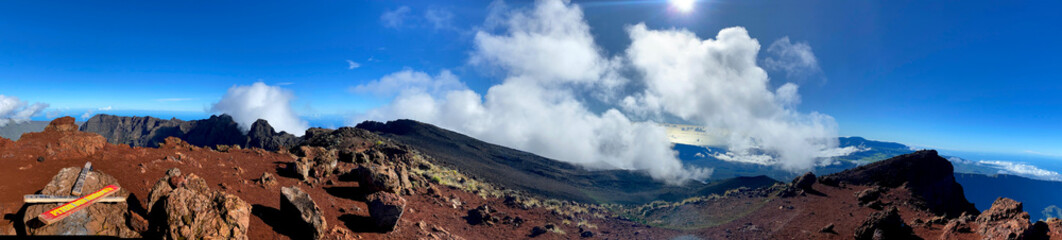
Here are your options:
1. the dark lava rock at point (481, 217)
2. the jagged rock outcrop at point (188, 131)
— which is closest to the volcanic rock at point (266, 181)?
the dark lava rock at point (481, 217)

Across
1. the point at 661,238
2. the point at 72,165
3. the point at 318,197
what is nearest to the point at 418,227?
the point at 318,197

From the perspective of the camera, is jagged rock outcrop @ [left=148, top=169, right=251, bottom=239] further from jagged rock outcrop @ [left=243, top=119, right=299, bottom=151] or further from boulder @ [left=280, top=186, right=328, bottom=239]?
jagged rock outcrop @ [left=243, top=119, right=299, bottom=151]

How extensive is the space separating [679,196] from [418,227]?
65.4 metres

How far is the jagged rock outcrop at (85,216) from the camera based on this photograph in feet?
25.2

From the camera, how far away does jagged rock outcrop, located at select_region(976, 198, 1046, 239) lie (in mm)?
12039

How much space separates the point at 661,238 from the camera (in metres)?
26.8

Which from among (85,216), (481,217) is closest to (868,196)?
(481,217)

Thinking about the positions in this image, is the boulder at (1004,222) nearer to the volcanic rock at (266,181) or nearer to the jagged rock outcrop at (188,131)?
the volcanic rock at (266,181)

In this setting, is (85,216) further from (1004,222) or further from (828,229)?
(1004,222)

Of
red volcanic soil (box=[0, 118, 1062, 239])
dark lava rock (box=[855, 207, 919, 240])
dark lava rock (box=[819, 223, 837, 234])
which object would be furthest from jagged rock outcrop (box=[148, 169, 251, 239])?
dark lava rock (box=[819, 223, 837, 234])

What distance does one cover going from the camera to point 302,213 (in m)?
10.4

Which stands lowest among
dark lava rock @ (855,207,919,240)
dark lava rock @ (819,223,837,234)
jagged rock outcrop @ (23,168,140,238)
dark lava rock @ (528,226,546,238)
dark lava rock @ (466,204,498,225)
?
dark lava rock @ (528,226,546,238)

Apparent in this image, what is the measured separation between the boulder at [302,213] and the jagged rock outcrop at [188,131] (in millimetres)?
75106

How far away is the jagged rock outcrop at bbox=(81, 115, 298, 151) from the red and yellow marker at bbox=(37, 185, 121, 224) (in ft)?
245
